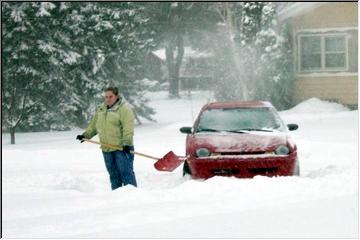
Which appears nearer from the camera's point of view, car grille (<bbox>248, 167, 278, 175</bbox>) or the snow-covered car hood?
car grille (<bbox>248, 167, 278, 175</bbox>)

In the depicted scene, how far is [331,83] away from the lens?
72.8ft

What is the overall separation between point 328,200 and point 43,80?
1609 cm

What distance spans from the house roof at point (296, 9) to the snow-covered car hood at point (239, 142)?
13.4 metres

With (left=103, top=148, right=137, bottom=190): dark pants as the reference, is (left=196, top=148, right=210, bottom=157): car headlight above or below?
above

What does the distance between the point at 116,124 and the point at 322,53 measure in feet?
50.9

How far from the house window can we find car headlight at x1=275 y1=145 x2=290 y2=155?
47.7ft

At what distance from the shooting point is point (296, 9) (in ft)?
72.0

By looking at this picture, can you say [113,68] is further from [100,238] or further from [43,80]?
[100,238]

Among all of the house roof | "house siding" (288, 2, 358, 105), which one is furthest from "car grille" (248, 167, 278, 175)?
"house siding" (288, 2, 358, 105)

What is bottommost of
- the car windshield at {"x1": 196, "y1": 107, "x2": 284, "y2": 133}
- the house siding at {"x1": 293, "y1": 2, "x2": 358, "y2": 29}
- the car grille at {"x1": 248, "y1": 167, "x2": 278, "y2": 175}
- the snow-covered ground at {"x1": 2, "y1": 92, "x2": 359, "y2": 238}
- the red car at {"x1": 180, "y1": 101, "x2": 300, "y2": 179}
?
the snow-covered ground at {"x1": 2, "y1": 92, "x2": 359, "y2": 238}

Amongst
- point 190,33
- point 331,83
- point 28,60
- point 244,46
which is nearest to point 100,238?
point 28,60

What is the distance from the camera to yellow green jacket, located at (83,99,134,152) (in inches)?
336

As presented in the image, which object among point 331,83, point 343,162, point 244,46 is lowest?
point 343,162

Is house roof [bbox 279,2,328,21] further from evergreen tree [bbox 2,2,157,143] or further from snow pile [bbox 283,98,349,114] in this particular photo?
evergreen tree [bbox 2,2,157,143]
